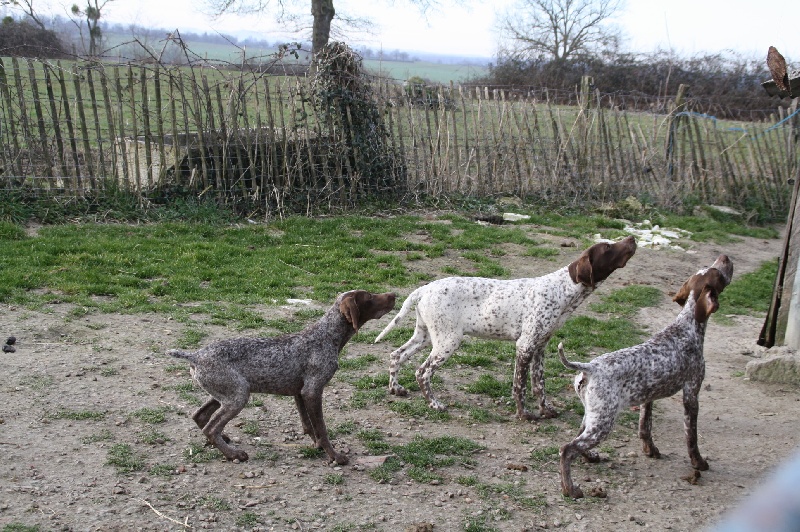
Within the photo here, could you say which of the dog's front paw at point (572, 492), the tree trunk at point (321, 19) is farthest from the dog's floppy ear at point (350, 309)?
the tree trunk at point (321, 19)

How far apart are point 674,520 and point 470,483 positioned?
4.23 feet

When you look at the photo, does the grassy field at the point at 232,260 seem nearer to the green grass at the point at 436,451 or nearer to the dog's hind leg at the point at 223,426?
the dog's hind leg at the point at 223,426

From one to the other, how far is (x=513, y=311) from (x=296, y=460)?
2.10 meters

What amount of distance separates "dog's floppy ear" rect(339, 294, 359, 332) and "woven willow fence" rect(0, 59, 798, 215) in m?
6.91

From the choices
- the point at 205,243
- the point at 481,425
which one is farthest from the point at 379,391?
the point at 205,243

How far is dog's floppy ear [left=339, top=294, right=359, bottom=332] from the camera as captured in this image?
546 centimetres

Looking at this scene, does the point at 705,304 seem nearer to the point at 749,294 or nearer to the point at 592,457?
the point at 592,457

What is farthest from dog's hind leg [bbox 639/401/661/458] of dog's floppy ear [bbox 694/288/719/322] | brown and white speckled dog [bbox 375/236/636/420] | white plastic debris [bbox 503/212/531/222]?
white plastic debris [bbox 503/212/531/222]

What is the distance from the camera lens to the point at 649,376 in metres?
5.35

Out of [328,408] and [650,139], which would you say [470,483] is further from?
[650,139]

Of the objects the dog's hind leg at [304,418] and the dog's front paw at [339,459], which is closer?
the dog's front paw at [339,459]

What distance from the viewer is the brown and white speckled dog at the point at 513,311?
623 cm

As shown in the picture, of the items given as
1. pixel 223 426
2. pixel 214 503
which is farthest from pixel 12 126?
pixel 214 503

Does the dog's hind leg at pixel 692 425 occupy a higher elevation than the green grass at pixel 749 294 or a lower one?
higher
